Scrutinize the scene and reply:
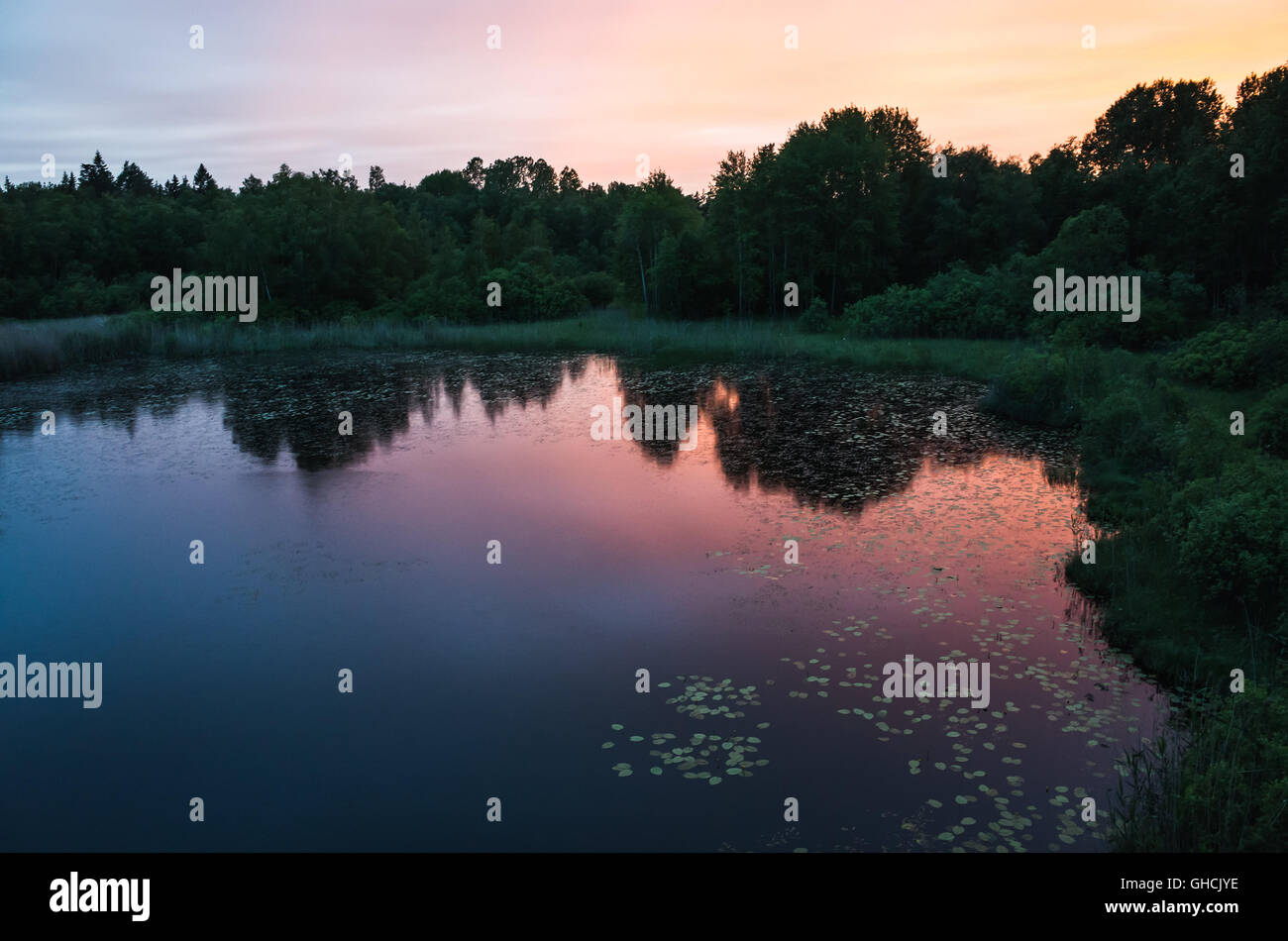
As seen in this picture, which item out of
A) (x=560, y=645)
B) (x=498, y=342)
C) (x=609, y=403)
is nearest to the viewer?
(x=560, y=645)

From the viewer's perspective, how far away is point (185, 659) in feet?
30.2

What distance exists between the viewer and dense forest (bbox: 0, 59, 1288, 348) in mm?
28188

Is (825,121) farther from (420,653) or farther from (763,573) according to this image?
(420,653)

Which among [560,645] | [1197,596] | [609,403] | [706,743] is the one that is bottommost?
[706,743]

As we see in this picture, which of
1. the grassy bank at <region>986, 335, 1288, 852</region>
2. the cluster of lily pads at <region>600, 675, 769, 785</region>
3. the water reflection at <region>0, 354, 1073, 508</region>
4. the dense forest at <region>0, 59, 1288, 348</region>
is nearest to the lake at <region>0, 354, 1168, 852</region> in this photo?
the cluster of lily pads at <region>600, 675, 769, 785</region>

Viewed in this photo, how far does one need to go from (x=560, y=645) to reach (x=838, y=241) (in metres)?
36.2

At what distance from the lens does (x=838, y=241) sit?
137ft

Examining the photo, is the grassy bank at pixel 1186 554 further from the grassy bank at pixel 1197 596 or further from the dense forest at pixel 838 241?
the dense forest at pixel 838 241

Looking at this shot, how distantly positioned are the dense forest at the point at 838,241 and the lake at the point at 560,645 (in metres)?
15.2

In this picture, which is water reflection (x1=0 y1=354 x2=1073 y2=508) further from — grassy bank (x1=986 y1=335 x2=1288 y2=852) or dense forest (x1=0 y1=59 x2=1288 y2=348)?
dense forest (x1=0 y1=59 x2=1288 y2=348)

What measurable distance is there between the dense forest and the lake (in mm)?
15217

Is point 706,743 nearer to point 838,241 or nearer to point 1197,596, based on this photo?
point 1197,596

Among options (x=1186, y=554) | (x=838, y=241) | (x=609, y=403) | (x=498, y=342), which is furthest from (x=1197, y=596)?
(x=838, y=241)

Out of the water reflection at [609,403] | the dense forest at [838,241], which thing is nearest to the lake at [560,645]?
the water reflection at [609,403]
